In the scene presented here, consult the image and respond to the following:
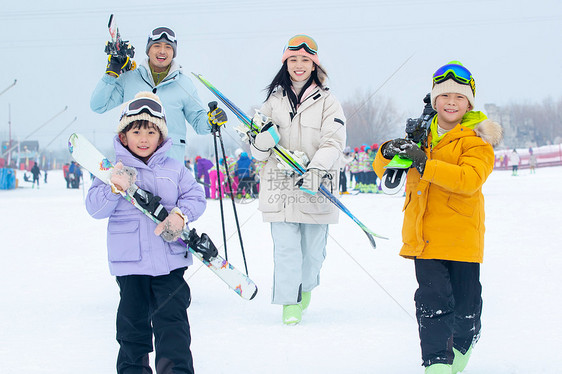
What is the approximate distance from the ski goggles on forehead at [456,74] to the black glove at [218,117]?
1.62 meters

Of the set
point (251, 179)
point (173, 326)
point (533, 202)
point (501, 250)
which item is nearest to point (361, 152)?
point (251, 179)

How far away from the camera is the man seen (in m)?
4.02

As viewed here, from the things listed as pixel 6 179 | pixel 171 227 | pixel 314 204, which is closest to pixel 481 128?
pixel 314 204

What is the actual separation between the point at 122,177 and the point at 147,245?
0.34 m

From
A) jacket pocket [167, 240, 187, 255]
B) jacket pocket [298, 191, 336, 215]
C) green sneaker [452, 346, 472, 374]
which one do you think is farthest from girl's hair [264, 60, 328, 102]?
green sneaker [452, 346, 472, 374]

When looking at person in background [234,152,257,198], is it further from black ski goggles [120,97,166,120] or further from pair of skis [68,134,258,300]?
black ski goggles [120,97,166,120]

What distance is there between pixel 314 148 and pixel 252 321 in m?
1.31

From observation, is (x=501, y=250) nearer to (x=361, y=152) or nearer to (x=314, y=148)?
(x=314, y=148)

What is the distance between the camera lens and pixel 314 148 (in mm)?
4039

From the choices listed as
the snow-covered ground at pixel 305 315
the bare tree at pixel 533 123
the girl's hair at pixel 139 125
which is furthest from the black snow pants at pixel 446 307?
the bare tree at pixel 533 123

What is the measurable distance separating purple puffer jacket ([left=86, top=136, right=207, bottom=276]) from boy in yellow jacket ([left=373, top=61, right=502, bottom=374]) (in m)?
1.01

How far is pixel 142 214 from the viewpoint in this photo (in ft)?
8.76

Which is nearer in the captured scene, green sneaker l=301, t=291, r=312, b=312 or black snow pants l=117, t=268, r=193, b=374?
black snow pants l=117, t=268, r=193, b=374

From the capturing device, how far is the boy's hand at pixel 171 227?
2596 mm
